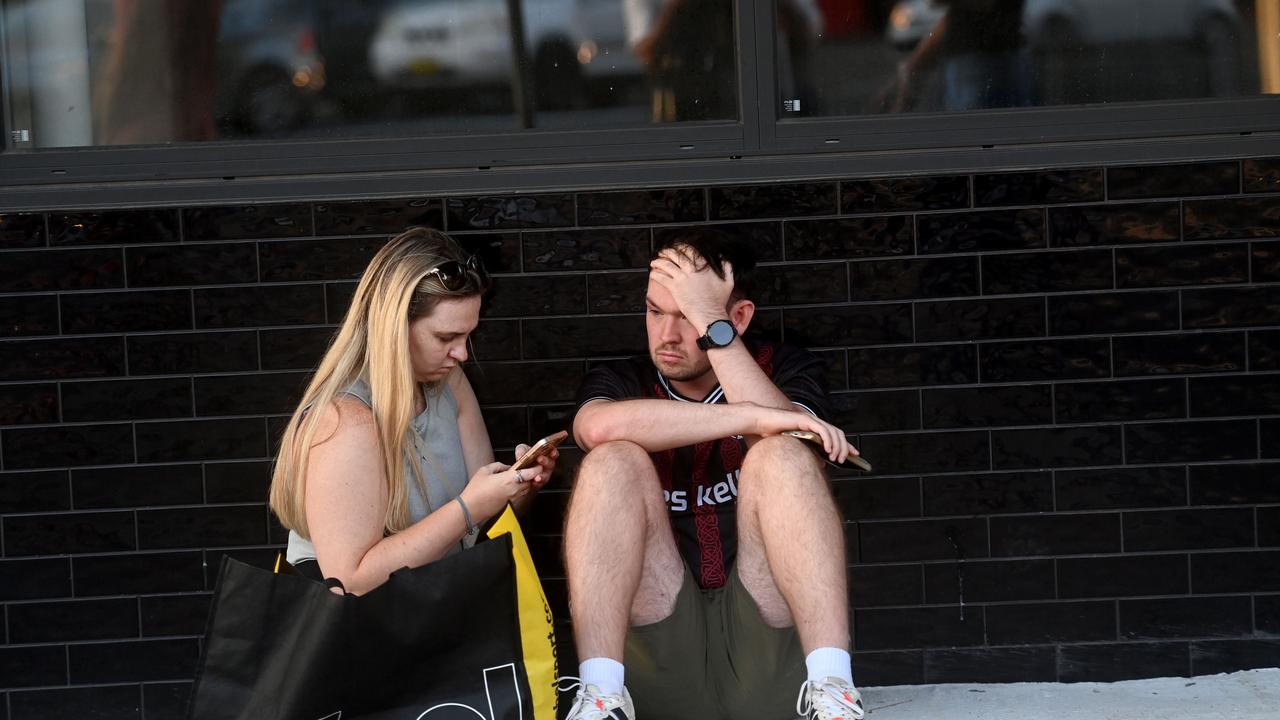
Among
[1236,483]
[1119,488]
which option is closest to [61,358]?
[1119,488]

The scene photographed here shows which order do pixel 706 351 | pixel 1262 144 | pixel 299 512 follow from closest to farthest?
pixel 299 512 → pixel 706 351 → pixel 1262 144

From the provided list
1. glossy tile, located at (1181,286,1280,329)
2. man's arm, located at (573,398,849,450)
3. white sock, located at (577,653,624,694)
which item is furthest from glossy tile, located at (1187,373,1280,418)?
white sock, located at (577,653,624,694)

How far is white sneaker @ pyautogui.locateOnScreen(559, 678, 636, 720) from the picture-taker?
2.97m

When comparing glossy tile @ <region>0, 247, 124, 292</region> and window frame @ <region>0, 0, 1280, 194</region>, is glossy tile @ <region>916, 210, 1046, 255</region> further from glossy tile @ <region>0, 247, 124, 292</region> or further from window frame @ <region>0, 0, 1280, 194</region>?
glossy tile @ <region>0, 247, 124, 292</region>

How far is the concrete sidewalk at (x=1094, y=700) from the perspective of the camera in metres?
3.75

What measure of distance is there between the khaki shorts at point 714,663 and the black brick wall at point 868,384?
82cm

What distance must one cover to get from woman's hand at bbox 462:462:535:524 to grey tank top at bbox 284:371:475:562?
13cm

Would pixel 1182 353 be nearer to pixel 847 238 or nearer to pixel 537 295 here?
pixel 847 238

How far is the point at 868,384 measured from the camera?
3969mm

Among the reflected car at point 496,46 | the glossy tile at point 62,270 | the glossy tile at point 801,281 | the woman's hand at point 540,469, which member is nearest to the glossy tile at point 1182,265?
the glossy tile at point 801,281

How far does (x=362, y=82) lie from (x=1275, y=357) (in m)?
2.68

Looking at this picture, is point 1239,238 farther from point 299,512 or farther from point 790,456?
point 299,512

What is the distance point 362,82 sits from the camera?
12.8ft

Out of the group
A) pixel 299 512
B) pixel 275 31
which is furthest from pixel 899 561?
pixel 275 31
